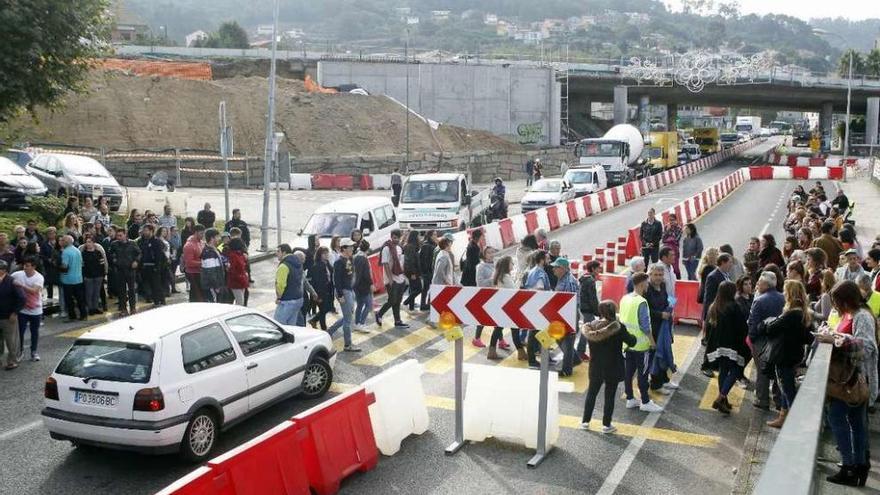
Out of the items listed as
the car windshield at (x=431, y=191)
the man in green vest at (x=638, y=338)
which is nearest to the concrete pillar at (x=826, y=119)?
the car windshield at (x=431, y=191)

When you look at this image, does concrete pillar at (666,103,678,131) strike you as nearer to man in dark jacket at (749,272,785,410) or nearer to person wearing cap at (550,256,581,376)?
person wearing cap at (550,256,581,376)

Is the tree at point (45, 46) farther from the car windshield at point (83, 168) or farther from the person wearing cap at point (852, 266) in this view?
the person wearing cap at point (852, 266)

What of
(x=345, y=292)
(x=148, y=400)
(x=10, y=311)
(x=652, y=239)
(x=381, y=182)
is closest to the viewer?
(x=148, y=400)


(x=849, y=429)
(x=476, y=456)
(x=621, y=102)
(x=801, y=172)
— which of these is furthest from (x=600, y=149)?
(x=849, y=429)

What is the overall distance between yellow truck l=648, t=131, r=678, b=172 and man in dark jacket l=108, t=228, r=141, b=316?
146 ft

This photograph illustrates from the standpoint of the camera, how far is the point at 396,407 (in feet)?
30.0

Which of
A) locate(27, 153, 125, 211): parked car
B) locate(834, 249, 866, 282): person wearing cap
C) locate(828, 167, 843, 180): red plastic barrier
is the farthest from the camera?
locate(828, 167, 843, 180): red plastic barrier

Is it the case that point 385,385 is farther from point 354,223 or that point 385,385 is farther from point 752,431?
point 354,223

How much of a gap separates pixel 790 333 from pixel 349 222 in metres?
12.8

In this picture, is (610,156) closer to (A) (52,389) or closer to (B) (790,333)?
(B) (790,333)

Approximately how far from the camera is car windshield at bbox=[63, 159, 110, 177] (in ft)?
93.6

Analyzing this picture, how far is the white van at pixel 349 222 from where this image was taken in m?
20.1

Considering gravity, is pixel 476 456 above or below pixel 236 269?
below

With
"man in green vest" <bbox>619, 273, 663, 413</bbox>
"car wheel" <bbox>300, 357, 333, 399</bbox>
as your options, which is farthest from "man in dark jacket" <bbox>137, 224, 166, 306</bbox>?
"man in green vest" <bbox>619, 273, 663, 413</bbox>
